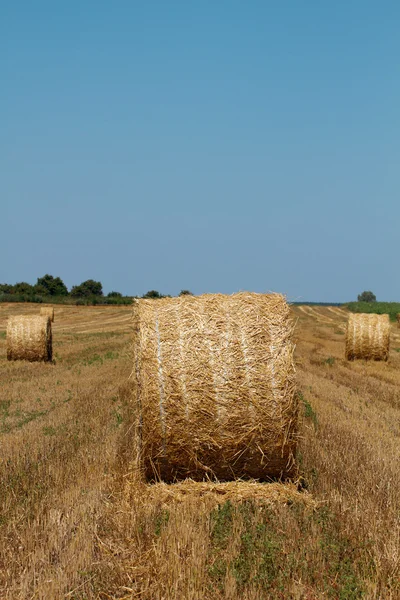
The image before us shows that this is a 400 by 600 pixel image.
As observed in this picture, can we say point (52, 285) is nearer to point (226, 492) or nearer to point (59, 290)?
point (59, 290)

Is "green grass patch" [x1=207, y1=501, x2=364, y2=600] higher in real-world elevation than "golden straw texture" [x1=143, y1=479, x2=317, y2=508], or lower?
higher

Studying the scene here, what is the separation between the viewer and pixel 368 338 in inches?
705

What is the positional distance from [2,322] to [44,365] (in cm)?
1944

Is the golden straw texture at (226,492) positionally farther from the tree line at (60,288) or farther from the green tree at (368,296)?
the green tree at (368,296)

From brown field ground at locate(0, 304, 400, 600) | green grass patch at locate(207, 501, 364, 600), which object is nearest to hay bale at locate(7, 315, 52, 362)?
brown field ground at locate(0, 304, 400, 600)

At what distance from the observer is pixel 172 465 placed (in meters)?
6.07

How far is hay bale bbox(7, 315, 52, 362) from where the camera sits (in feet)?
59.4

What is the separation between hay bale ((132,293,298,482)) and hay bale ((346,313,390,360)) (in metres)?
12.5

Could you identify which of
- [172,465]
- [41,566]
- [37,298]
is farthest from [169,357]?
[37,298]

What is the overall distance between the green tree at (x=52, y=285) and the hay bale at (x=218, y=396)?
188 ft

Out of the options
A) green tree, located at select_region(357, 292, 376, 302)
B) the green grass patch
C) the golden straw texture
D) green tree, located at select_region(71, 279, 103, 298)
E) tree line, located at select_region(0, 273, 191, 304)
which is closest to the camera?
the green grass patch

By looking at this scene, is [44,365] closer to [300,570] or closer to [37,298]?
[300,570]

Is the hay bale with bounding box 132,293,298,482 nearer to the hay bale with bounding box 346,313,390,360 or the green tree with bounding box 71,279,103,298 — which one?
the hay bale with bounding box 346,313,390,360

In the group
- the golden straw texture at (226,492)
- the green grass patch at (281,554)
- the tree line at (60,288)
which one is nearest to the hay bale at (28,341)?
the golden straw texture at (226,492)
